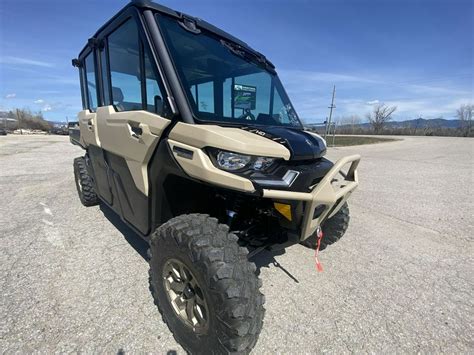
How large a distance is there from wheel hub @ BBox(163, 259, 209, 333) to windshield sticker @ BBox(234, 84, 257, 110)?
1536 mm

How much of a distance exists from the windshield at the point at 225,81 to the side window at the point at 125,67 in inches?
15.6

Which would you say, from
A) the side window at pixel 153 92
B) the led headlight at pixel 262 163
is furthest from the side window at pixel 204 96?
the led headlight at pixel 262 163

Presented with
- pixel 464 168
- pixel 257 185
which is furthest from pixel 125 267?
pixel 464 168

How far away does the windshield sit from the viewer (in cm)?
208

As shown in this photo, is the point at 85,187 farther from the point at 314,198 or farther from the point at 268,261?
the point at 314,198

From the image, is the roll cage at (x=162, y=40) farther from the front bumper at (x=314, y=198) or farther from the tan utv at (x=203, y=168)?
the front bumper at (x=314, y=198)

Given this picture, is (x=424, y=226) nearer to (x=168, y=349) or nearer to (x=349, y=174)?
(x=349, y=174)

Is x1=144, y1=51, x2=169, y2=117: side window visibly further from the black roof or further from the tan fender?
the tan fender

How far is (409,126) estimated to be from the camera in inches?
2104

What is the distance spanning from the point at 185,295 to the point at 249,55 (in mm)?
2416

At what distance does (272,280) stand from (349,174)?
1.38 m

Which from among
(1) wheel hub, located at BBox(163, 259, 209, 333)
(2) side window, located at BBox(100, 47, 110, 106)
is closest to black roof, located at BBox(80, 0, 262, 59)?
(2) side window, located at BBox(100, 47, 110, 106)

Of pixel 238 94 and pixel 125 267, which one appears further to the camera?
pixel 125 267

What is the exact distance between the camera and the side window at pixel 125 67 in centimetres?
228
